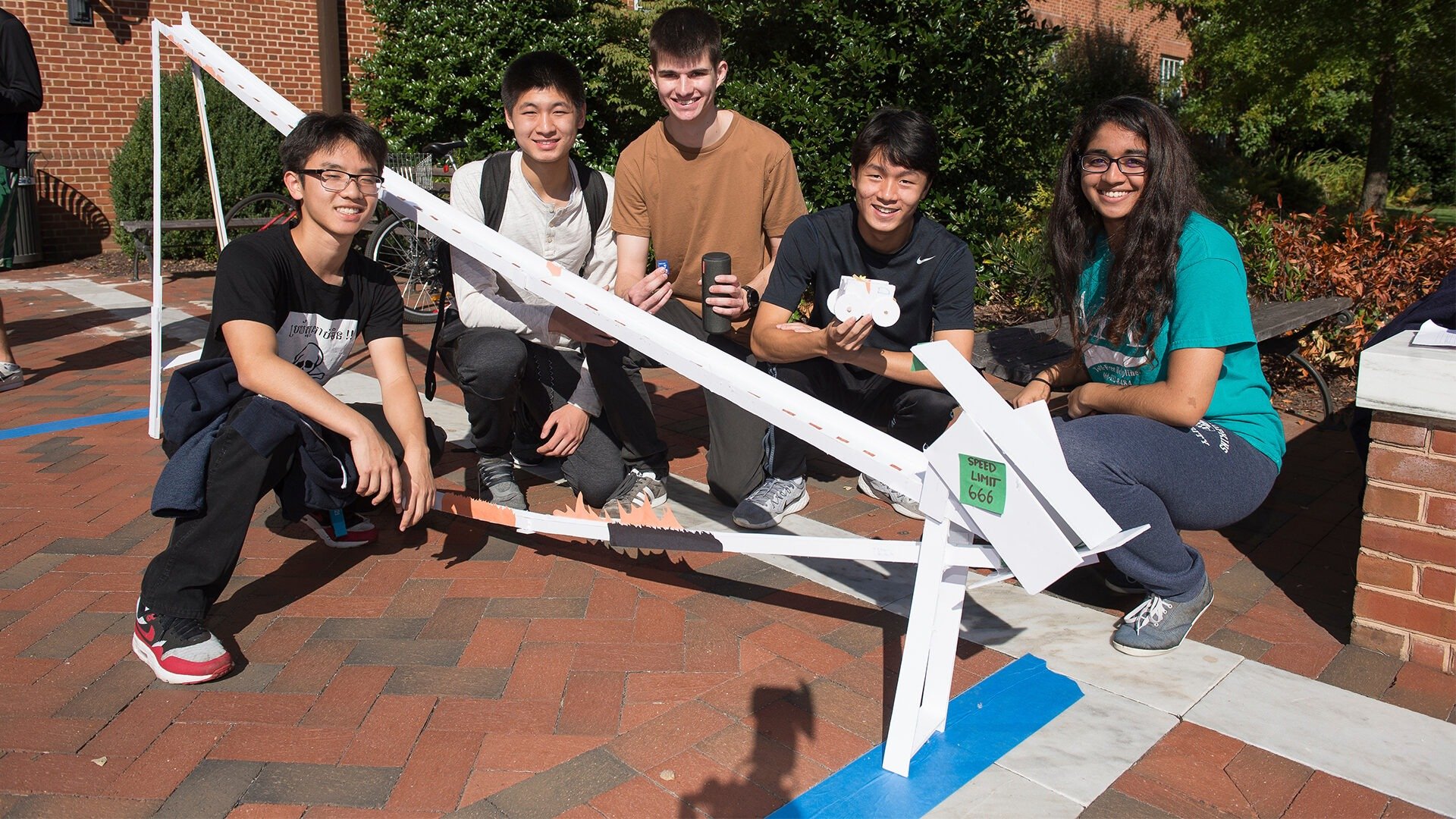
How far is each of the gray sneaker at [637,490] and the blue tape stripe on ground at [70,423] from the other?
2.65 m

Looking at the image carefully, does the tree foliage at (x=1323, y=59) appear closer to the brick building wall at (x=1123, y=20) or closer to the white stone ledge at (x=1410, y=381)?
the white stone ledge at (x=1410, y=381)

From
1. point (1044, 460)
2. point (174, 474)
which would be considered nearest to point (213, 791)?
point (174, 474)

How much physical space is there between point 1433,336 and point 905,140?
1.56 m

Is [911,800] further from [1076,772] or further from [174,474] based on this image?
[174,474]

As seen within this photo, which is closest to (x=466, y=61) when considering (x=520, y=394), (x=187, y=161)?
(x=187, y=161)

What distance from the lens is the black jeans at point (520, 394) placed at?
3592 millimetres

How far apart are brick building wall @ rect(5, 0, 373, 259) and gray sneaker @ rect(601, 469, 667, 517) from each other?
8747 mm

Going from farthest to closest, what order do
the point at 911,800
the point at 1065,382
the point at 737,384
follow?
the point at 1065,382, the point at 737,384, the point at 911,800

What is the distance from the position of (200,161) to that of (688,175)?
313 inches

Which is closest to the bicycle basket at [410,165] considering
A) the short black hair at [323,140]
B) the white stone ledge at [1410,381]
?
the short black hair at [323,140]

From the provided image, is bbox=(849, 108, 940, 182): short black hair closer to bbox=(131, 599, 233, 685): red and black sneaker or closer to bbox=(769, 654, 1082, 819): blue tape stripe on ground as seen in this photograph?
bbox=(769, 654, 1082, 819): blue tape stripe on ground

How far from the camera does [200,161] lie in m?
9.95

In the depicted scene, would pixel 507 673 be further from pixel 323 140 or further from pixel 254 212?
pixel 254 212

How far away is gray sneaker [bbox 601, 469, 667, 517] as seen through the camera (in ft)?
12.4
